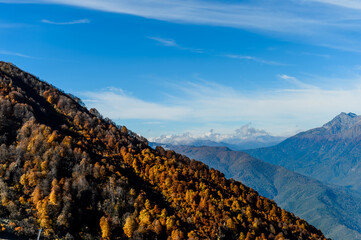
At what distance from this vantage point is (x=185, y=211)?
17488 cm

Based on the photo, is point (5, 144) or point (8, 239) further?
point (5, 144)

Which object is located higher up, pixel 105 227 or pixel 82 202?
pixel 82 202

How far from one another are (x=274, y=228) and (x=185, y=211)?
215ft

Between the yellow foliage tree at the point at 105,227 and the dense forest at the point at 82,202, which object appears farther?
the yellow foliage tree at the point at 105,227

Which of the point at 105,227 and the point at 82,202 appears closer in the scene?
the point at 105,227

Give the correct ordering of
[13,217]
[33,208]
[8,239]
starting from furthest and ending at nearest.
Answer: [33,208] < [13,217] < [8,239]

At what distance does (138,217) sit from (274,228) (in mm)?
99145

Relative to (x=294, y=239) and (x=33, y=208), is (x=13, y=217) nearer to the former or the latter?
(x=33, y=208)

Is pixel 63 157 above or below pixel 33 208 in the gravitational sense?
above

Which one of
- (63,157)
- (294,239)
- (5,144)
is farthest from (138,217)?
→ (294,239)

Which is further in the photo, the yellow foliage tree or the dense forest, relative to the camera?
the yellow foliage tree

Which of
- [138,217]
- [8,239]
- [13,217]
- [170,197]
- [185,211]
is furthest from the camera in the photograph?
[170,197]

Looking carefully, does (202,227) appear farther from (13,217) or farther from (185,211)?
(13,217)

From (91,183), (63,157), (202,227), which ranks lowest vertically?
(202,227)
